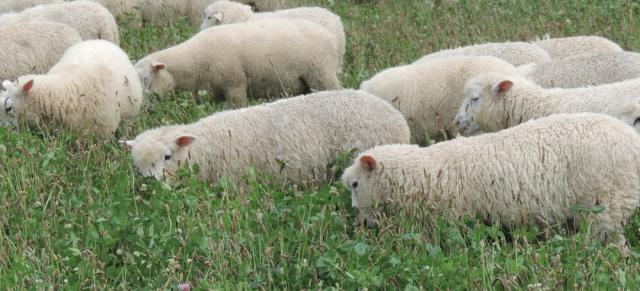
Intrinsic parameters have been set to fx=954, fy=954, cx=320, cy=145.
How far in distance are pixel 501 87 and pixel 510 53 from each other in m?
1.79

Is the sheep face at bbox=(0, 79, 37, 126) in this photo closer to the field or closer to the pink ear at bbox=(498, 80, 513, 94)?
the field

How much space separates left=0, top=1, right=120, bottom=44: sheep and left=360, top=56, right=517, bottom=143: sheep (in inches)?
167

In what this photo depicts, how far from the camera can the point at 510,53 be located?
8.98 m

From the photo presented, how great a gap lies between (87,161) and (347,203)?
2042 mm

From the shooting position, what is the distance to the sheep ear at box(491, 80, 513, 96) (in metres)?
7.26

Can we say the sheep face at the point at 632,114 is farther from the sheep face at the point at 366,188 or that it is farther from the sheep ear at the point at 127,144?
the sheep ear at the point at 127,144

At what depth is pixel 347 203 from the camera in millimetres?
6223

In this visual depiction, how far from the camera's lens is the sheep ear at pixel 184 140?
6812mm

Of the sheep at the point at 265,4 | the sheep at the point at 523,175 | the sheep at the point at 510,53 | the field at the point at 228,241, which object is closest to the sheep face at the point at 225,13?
the sheep at the point at 265,4

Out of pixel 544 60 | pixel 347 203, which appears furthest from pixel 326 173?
pixel 544 60

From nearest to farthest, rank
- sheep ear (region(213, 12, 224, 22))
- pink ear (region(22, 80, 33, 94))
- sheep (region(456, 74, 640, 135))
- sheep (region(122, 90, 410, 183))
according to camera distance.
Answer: sheep (region(456, 74, 640, 135)) → sheep (region(122, 90, 410, 183)) → pink ear (region(22, 80, 33, 94)) → sheep ear (region(213, 12, 224, 22))

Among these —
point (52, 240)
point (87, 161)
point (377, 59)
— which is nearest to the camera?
point (52, 240)

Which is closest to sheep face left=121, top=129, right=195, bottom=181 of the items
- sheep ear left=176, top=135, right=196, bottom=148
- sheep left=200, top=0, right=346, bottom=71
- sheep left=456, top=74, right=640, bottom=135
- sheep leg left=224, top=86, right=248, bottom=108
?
sheep ear left=176, top=135, right=196, bottom=148

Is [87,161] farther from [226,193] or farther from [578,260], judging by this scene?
[578,260]
